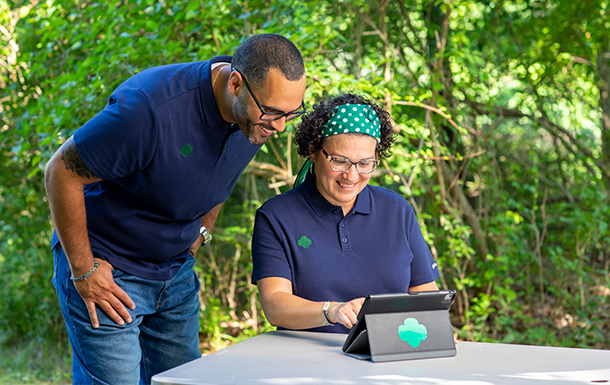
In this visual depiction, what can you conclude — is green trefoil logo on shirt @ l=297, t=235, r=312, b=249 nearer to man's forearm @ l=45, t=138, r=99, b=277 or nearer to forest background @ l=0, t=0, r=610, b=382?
man's forearm @ l=45, t=138, r=99, b=277

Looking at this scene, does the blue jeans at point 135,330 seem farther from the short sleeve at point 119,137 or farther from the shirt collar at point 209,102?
the shirt collar at point 209,102

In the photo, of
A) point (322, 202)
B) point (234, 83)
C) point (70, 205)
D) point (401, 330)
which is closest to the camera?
point (401, 330)

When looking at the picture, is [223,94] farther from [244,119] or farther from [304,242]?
[304,242]

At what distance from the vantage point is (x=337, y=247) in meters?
1.96

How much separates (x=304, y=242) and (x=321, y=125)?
423 millimetres

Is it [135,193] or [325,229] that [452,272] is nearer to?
[325,229]

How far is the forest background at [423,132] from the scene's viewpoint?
10.8ft

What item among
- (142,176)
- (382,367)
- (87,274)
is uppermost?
(142,176)

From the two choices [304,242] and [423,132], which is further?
[423,132]

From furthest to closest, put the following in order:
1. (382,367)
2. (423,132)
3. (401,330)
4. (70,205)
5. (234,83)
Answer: (423,132)
(234,83)
(70,205)
(401,330)
(382,367)

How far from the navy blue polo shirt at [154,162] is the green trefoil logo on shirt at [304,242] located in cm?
33

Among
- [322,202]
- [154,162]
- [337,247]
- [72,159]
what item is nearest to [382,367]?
[337,247]

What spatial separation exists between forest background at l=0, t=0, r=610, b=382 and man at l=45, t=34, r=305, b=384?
1.43 meters

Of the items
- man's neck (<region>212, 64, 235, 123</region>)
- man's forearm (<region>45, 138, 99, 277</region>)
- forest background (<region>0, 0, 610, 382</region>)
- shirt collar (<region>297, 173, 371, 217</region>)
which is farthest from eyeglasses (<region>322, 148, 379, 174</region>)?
forest background (<region>0, 0, 610, 382</region>)
